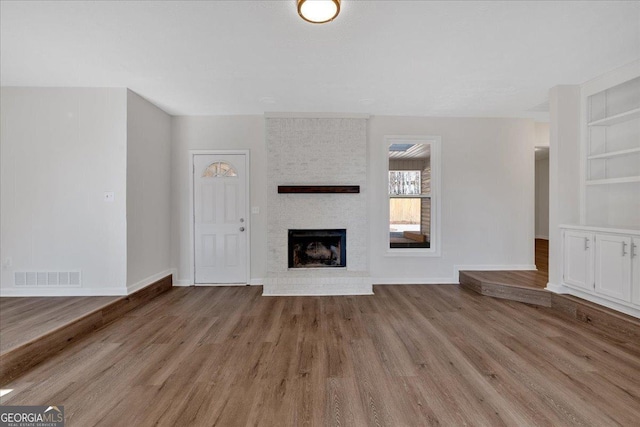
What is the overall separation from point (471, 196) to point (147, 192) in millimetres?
4976

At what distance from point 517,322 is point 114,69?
16.9 feet

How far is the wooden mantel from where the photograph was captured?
4.10m

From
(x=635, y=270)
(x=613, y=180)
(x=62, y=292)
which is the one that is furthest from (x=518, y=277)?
(x=62, y=292)

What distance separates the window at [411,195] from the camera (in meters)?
4.47

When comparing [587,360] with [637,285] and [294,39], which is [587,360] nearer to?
[637,285]

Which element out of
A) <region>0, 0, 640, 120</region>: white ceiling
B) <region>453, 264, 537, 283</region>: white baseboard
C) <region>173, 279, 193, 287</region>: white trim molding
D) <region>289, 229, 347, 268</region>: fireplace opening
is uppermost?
<region>0, 0, 640, 120</region>: white ceiling

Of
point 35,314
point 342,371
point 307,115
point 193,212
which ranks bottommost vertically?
point 342,371

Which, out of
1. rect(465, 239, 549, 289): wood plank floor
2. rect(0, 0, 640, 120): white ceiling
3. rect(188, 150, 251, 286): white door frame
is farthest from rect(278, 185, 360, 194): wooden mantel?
rect(465, 239, 549, 289): wood plank floor

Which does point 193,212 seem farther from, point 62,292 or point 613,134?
point 613,134

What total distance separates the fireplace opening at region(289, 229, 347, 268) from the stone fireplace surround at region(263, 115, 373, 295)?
10cm

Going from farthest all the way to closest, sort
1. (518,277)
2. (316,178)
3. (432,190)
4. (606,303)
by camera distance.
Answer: (432,190), (316,178), (518,277), (606,303)

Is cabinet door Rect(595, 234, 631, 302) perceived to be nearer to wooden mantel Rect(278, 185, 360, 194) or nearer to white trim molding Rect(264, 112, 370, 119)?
wooden mantel Rect(278, 185, 360, 194)

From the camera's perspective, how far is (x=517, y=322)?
2.91m

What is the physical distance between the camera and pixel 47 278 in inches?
128
